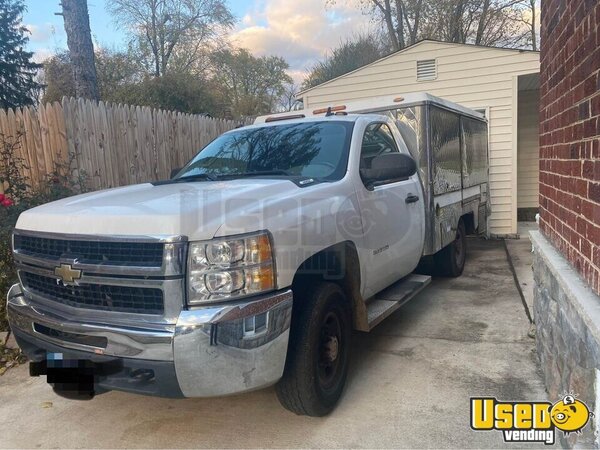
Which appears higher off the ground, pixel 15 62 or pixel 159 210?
pixel 15 62

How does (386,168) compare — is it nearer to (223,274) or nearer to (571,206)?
(571,206)

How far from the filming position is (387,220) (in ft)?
13.5

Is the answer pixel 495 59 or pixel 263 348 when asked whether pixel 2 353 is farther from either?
pixel 495 59

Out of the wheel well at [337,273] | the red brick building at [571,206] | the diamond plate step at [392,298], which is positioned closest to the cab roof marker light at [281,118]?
the diamond plate step at [392,298]

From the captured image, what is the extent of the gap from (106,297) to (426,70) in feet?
29.7

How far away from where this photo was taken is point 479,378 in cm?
371

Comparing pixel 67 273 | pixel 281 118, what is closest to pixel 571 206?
pixel 67 273

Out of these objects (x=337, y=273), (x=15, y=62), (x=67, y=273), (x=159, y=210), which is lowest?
(x=337, y=273)

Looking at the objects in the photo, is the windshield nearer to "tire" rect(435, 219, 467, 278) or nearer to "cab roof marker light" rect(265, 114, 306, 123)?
"cab roof marker light" rect(265, 114, 306, 123)

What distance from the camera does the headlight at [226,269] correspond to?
2516 millimetres

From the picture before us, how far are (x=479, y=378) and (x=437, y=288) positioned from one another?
2702 millimetres

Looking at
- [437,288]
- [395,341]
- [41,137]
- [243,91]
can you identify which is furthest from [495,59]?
[243,91]

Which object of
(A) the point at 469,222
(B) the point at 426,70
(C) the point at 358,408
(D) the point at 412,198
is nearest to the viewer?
(C) the point at 358,408

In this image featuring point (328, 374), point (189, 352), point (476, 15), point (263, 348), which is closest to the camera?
point (189, 352)
